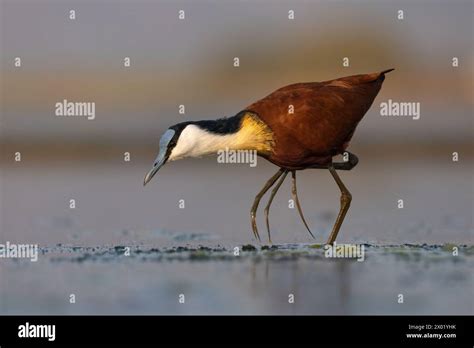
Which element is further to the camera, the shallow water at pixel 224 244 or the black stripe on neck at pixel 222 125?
the black stripe on neck at pixel 222 125

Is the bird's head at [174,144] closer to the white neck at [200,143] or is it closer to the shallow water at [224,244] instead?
the white neck at [200,143]

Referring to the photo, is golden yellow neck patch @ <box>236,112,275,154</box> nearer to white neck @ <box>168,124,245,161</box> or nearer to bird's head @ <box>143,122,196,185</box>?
white neck @ <box>168,124,245,161</box>

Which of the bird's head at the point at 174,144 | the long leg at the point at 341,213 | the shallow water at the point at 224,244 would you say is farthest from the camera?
the long leg at the point at 341,213

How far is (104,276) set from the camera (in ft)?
36.5

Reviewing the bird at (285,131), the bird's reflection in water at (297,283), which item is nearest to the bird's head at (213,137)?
the bird at (285,131)

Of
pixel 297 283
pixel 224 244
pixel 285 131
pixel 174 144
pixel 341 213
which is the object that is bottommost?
pixel 297 283

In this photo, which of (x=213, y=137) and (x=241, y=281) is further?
(x=213, y=137)

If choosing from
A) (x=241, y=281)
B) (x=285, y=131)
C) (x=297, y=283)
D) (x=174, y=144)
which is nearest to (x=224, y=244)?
(x=174, y=144)

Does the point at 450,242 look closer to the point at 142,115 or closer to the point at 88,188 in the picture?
the point at 88,188

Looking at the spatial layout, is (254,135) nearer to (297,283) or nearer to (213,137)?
(213,137)

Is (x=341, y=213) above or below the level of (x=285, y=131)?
below

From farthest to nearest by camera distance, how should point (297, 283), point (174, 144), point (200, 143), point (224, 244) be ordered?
point (224, 244) < point (200, 143) < point (174, 144) < point (297, 283)

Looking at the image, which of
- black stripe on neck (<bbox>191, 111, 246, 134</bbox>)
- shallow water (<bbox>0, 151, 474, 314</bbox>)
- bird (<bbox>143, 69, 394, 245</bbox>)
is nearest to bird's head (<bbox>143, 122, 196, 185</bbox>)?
bird (<bbox>143, 69, 394, 245</bbox>)

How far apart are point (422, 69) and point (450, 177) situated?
929cm
